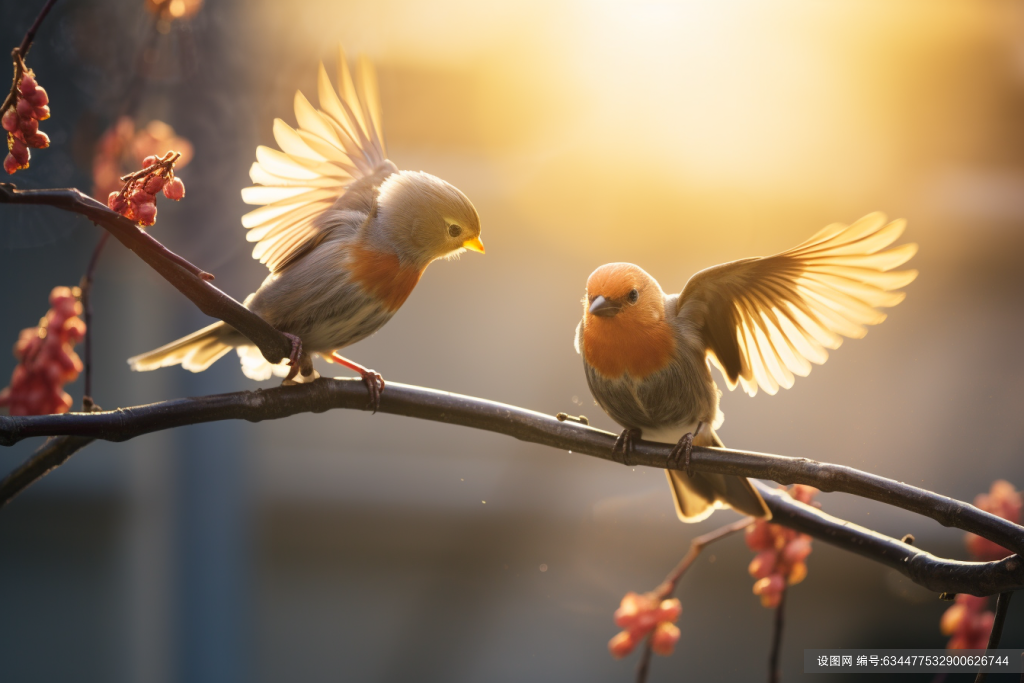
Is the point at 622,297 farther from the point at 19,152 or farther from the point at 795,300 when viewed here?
the point at 19,152

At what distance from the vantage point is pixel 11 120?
43 centimetres

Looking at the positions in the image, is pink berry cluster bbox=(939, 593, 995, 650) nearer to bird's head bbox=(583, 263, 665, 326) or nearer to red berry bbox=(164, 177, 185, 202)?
bird's head bbox=(583, 263, 665, 326)

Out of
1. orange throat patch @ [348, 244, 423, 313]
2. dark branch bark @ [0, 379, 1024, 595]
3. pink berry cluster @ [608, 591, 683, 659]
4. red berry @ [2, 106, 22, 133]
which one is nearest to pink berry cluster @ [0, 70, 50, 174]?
red berry @ [2, 106, 22, 133]

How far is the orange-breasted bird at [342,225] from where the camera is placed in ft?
2.16

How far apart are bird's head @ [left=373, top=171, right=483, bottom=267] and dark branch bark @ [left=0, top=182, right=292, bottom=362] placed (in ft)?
0.64

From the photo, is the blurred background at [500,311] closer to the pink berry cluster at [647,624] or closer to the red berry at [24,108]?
the pink berry cluster at [647,624]

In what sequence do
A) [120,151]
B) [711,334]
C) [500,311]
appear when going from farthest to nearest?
[500,311] → [120,151] → [711,334]

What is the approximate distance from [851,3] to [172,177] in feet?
3.78

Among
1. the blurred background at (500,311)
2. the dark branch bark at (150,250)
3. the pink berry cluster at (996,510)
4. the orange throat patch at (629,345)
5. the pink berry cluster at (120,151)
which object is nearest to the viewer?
the dark branch bark at (150,250)

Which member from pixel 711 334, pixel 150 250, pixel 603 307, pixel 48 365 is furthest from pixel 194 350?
pixel 711 334

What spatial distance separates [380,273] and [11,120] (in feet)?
1.07

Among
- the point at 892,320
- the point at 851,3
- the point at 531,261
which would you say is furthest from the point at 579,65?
the point at 892,320

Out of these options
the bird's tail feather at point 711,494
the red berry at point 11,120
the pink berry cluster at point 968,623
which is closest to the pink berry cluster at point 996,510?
the pink berry cluster at point 968,623

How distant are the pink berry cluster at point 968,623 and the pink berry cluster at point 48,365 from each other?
0.99m
